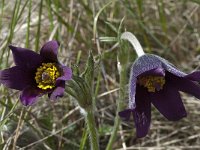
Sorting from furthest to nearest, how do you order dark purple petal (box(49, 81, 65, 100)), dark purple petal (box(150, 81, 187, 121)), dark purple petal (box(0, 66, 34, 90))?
dark purple petal (box(150, 81, 187, 121)), dark purple petal (box(0, 66, 34, 90)), dark purple petal (box(49, 81, 65, 100))

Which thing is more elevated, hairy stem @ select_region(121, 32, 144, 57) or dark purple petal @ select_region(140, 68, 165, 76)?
hairy stem @ select_region(121, 32, 144, 57)

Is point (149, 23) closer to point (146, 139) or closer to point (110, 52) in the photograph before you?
point (110, 52)

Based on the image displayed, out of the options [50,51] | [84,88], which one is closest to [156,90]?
[84,88]

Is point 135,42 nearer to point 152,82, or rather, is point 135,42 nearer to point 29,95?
point 152,82

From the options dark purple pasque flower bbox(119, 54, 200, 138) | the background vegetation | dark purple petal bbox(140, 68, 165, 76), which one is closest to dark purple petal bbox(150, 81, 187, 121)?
dark purple pasque flower bbox(119, 54, 200, 138)

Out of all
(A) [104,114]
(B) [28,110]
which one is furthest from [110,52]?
(B) [28,110]

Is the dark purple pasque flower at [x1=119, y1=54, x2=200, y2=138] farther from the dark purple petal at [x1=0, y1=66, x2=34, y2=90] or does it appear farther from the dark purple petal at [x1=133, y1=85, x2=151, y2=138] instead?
the dark purple petal at [x1=0, y1=66, x2=34, y2=90]

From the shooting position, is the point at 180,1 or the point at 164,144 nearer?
the point at 164,144

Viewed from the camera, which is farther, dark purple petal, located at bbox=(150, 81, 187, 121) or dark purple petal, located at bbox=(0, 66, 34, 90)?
dark purple petal, located at bbox=(150, 81, 187, 121)
